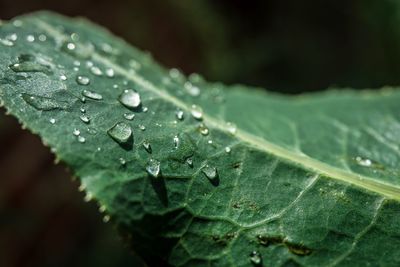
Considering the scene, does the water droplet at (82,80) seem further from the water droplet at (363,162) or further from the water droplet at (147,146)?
the water droplet at (363,162)

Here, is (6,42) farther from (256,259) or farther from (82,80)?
(256,259)

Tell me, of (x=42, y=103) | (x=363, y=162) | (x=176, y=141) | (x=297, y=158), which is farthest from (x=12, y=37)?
(x=363, y=162)

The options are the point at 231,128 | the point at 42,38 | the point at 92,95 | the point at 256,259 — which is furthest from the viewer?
the point at 42,38

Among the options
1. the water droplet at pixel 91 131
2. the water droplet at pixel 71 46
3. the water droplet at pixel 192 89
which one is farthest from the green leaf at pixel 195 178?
the water droplet at pixel 192 89

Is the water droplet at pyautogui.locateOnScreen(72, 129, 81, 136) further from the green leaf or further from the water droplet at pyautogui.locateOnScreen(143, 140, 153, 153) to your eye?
the water droplet at pyautogui.locateOnScreen(143, 140, 153, 153)

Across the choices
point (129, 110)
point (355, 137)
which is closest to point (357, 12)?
point (355, 137)

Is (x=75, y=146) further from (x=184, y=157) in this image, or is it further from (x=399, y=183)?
(x=399, y=183)

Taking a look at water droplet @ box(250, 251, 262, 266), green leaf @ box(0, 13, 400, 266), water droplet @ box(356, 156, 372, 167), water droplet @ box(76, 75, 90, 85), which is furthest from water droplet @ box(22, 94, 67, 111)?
water droplet @ box(356, 156, 372, 167)
